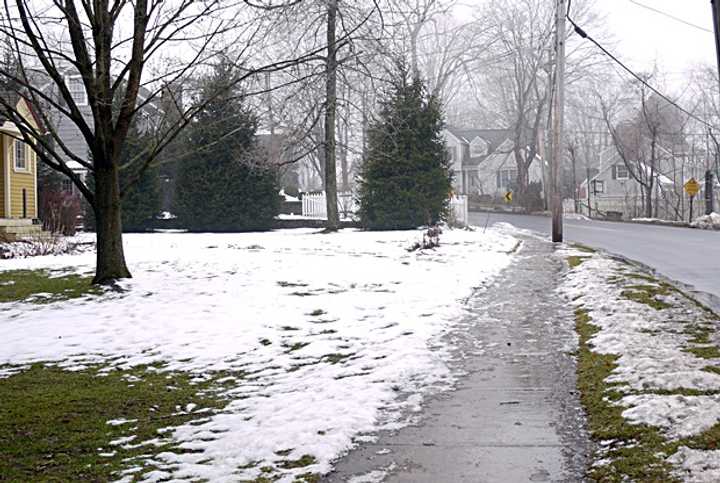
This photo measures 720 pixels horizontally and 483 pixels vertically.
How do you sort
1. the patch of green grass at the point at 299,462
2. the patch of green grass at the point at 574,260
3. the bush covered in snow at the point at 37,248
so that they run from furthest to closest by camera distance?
the bush covered in snow at the point at 37,248, the patch of green grass at the point at 574,260, the patch of green grass at the point at 299,462

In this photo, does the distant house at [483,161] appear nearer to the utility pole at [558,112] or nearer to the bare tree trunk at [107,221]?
the utility pole at [558,112]

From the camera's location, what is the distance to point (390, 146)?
26594 millimetres

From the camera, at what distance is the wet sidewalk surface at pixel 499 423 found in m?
4.49

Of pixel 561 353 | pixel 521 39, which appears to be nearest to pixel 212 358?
pixel 561 353

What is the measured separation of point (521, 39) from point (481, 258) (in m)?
36.3

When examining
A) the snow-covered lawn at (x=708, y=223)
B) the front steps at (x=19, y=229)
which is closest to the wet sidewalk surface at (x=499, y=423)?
the front steps at (x=19, y=229)

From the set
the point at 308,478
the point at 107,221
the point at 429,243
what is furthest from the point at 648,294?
the point at 429,243

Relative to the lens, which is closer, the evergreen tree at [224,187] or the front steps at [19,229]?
the front steps at [19,229]

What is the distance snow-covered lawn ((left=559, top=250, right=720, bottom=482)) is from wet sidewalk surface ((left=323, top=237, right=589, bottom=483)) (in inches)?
Result: 10.5

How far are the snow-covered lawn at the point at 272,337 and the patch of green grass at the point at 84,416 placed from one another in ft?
0.70

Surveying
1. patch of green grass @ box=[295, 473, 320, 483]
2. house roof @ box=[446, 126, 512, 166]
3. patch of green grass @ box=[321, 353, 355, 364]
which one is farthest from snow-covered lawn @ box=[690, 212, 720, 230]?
house roof @ box=[446, 126, 512, 166]

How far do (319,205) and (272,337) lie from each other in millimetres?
25904

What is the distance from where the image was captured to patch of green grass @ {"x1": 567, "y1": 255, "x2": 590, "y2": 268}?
49.0 feet

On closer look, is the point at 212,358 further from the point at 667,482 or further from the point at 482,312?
the point at 667,482
